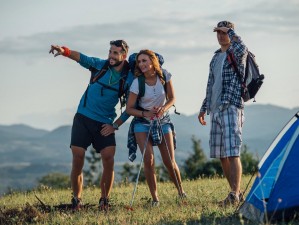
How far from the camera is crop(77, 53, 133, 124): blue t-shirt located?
11.9 m

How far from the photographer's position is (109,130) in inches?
473

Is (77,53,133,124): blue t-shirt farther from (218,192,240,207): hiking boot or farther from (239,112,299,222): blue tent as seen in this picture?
(239,112,299,222): blue tent

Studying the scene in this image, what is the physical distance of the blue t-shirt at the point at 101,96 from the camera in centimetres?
1189

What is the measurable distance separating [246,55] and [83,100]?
2742 mm

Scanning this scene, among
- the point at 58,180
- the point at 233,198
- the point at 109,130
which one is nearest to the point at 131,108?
the point at 109,130

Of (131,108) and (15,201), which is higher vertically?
(131,108)

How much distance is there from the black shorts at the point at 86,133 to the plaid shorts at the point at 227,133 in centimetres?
170

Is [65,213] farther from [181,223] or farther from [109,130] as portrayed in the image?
[181,223]

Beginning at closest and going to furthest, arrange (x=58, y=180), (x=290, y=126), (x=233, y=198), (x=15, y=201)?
(x=290, y=126), (x=233, y=198), (x=15, y=201), (x=58, y=180)

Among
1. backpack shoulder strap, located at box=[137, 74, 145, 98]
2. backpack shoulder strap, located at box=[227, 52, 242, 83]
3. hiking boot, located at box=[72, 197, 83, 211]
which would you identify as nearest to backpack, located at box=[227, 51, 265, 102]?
backpack shoulder strap, located at box=[227, 52, 242, 83]

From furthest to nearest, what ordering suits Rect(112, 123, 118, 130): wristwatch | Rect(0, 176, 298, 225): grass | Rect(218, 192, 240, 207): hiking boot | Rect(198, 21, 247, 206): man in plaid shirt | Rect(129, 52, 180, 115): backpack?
Rect(112, 123, 118, 130): wristwatch < Rect(129, 52, 180, 115): backpack < Rect(198, 21, 247, 206): man in plaid shirt < Rect(218, 192, 240, 207): hiking boot < Rect(0, 176, 298, 225): grass

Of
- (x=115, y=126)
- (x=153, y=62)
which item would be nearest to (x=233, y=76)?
(x=153, y=62)

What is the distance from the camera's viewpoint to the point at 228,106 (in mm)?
11688

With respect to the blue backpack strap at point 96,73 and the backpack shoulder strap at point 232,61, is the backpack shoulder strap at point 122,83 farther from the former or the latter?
the backpack shoulder strap at point 232,61
